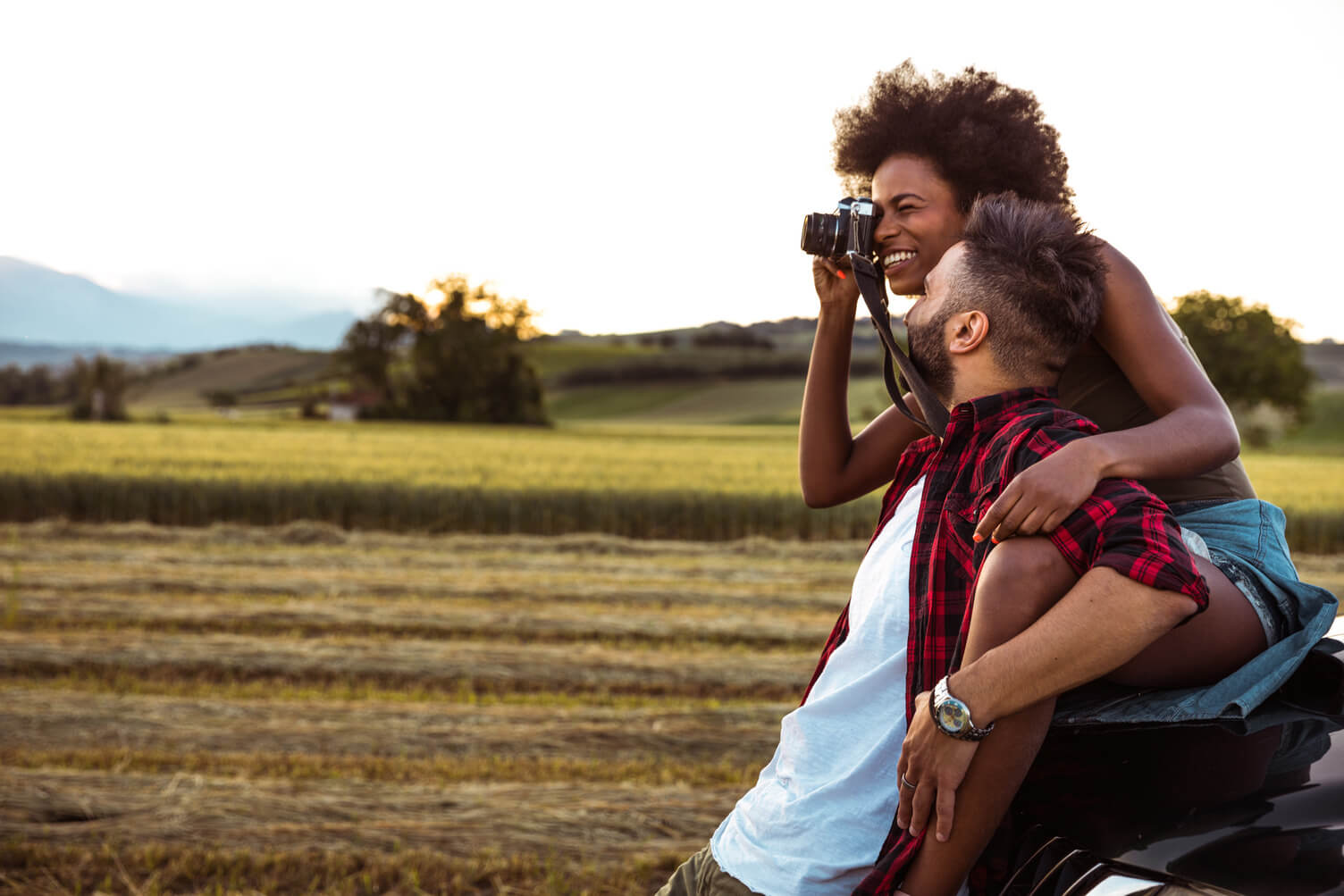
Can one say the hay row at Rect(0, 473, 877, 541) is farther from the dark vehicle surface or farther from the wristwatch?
the wristwatch

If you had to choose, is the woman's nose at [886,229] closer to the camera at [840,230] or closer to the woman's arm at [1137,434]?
the camera at [840,230]

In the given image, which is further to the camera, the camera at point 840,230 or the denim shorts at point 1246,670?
the camera at point 840,230

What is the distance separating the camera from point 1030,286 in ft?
4.64

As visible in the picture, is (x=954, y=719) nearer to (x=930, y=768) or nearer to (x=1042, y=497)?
(x=930, y=768)

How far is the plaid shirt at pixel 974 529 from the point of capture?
1184 millimetres

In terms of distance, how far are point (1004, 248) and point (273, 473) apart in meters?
12.4

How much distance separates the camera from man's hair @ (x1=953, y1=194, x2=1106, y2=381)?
1416mm

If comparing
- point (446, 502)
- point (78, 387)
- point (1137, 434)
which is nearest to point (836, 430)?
point (1137, 434)

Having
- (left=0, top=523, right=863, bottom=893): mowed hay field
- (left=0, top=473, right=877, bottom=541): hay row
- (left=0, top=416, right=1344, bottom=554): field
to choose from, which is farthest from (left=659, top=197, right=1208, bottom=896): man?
(left=0, top=473, right=877, bottom=541): hay row

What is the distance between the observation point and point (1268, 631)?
1.43 m

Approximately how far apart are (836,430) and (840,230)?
41cm

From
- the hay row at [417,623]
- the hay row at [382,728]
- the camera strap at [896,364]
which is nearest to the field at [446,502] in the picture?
the hay row at [417,623]

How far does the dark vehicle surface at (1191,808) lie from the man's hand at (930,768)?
155 mm

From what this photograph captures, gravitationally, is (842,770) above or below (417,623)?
above
